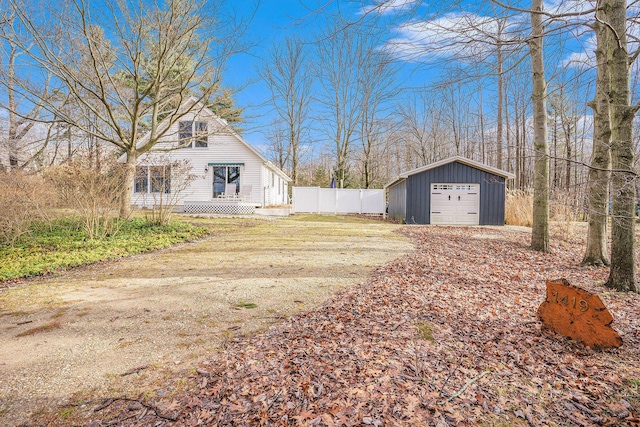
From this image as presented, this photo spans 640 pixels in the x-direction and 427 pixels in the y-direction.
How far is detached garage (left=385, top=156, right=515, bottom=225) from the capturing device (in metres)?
14.0

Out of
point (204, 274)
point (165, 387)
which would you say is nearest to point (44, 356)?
point (165, 387)

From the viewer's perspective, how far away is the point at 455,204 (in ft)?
46.9

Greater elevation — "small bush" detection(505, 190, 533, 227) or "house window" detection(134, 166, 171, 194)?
"house window" detection(134, 166, 171, 194)

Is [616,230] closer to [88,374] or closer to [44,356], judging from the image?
[88,374]

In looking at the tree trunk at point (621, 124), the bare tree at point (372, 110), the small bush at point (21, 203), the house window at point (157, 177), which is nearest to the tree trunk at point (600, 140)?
the tree trunk at point (621, 124)

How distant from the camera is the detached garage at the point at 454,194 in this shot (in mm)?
14000

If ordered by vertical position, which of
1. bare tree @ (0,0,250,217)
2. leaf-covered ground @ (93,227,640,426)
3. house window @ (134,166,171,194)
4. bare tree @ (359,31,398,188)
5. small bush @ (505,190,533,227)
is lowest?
leaf-covered ground @ (93,227,640,426)

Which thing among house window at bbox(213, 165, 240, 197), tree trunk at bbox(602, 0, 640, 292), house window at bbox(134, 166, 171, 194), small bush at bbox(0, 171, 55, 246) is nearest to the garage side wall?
house window at bbox(213, 165, 240, 197)

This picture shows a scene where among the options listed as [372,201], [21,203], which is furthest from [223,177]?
[21,203]

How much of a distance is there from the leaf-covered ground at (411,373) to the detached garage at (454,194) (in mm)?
10726

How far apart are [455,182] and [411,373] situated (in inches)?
531

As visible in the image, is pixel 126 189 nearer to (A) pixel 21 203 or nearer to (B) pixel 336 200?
(A) pixel 21 203

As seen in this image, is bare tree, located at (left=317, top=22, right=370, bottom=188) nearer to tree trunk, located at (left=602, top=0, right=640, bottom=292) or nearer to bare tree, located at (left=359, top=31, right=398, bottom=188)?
bare tree, located at (left=359, top=31, right=398, bottom=188)

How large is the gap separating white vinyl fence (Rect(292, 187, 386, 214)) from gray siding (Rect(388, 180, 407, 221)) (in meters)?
2.86
